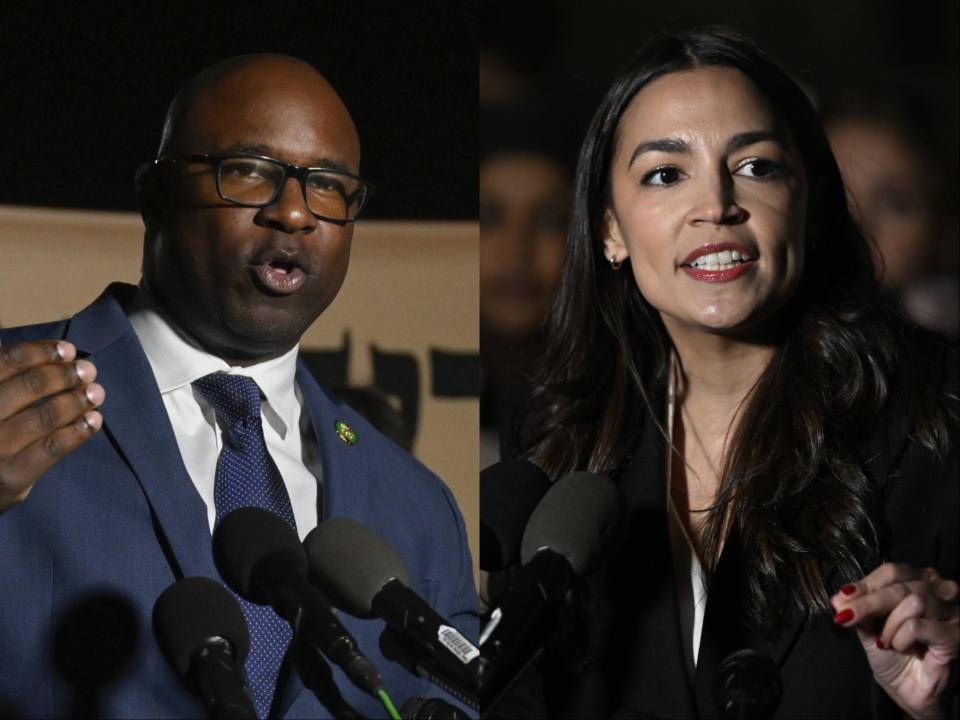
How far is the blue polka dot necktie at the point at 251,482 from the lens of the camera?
178 centimetres

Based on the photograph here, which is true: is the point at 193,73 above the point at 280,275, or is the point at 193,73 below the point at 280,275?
above

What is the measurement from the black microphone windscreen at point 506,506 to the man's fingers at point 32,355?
0.60 m

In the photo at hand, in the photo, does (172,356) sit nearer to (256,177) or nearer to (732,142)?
(256,177)

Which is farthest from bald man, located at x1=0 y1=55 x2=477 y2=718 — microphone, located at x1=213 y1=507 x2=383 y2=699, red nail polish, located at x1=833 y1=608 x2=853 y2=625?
red nail polish, located at x1=833 y1=608 x2=853 y2=625

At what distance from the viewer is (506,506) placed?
1771 millimetres

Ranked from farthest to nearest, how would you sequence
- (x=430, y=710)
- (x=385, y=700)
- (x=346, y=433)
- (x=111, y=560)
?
1. (x=346, y=433)
2. (x=111, y=560)
3. (x=430, y=710)
4. (x=385, y=700)

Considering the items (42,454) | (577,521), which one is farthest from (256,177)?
(577,521)

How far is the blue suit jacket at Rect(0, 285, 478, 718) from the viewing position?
1.69m

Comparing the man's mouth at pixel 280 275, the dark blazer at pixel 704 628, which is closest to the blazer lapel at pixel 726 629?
the dark blazer at pixel 704 628

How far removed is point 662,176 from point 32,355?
0.90 metres

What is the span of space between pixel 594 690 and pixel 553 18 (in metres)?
1.01

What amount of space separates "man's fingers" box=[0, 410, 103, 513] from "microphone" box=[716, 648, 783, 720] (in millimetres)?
859

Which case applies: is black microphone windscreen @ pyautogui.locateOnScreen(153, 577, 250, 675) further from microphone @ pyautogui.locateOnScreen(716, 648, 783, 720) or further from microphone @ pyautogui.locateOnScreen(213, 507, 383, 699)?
microphone @ pyautogui.locateOnScreen(716, 648, 783, 720)

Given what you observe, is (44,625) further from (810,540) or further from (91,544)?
(810,540)
